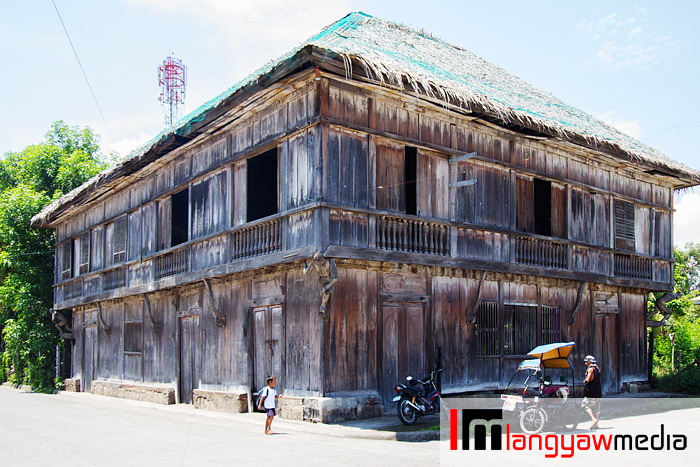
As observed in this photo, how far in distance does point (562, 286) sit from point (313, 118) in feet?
28.0

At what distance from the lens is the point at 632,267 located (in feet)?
62.2

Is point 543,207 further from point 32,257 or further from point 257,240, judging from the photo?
point 32,257

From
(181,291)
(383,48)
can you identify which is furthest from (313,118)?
(181,291)

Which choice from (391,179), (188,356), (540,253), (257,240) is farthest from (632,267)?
(188,356)

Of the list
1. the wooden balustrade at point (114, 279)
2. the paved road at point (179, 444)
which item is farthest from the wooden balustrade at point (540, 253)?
the wooden balustrade at point (114, 279)

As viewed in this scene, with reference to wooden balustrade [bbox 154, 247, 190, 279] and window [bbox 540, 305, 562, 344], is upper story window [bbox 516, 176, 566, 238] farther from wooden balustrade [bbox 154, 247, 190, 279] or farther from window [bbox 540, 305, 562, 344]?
wooden balustrade [bbox 154, 247, 190, 279]

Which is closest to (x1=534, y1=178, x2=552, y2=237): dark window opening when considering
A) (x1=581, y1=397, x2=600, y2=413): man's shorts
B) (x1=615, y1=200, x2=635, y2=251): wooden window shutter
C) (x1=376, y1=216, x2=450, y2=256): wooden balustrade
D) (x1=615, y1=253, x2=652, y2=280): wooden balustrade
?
(x1=615, y1=200, x2=635, y2=251): wooden window shutter

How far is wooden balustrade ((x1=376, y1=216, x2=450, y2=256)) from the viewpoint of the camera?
512 inches

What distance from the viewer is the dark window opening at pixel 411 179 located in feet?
47.5

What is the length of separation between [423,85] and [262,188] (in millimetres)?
6365

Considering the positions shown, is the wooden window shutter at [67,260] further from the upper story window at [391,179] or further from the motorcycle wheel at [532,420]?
the motorcycle wheel at [532,420]

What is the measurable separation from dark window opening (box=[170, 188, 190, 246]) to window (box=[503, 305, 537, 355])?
9288 mm

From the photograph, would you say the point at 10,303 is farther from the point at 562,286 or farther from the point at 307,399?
the point at 562,286

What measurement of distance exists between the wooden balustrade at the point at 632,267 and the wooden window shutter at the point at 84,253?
704 inches
